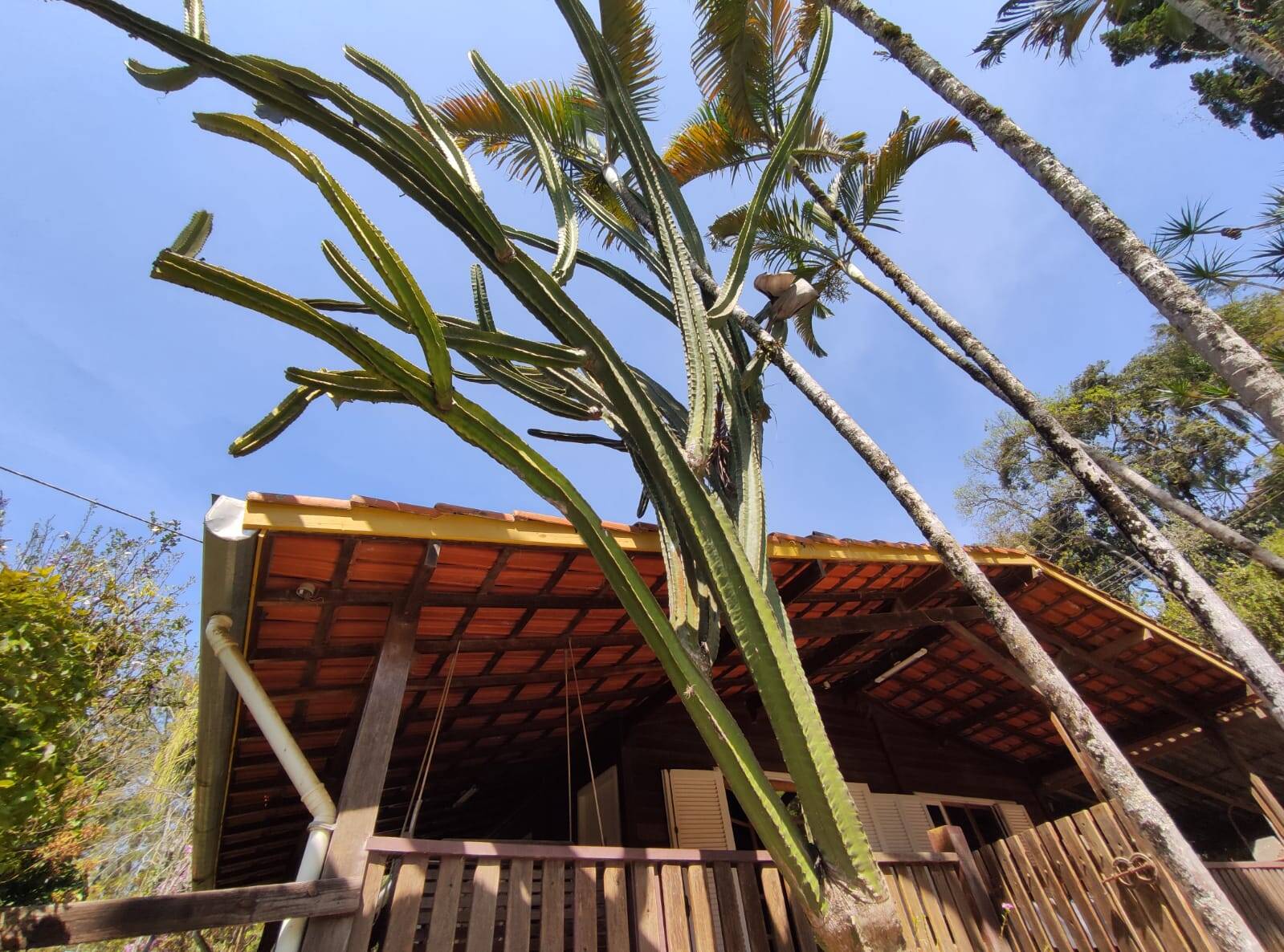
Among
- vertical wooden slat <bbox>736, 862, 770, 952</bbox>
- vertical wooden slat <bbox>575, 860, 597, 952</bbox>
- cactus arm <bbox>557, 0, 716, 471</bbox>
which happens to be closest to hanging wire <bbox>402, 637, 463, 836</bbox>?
vertical wooden slat <bbox>575, 860, 597, 952</bbox>

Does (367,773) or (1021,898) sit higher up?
(367,773)

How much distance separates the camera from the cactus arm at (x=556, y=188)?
10.1 feet

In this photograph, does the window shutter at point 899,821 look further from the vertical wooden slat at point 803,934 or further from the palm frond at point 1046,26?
the palm frond at point 1046,26

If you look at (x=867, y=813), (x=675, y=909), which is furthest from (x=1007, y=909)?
(x=867, y=813)

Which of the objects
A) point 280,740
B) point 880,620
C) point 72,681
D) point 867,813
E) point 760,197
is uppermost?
point 760,197

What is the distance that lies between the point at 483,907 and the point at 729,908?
1245 millimetres

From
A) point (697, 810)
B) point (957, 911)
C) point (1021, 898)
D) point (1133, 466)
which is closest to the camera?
point (957, 911)

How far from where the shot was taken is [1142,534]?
363 cm

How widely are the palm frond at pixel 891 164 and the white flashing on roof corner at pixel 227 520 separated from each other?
5.73 m

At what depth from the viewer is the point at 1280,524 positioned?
15.2m

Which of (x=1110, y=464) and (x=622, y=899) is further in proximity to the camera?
(x=1110, y=464)

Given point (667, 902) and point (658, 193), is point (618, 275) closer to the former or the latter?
point (658, 193)

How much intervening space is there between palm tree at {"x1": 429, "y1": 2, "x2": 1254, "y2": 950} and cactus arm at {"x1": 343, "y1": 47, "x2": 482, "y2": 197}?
947 millimetres

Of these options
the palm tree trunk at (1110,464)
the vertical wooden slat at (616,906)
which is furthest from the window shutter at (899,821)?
the vertical wooden slat at (616,906)
